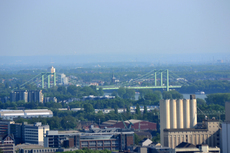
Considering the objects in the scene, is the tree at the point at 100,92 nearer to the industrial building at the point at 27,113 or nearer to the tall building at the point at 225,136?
the industrial building at the point at 27,113

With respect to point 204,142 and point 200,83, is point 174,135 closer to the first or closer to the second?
point 204,142

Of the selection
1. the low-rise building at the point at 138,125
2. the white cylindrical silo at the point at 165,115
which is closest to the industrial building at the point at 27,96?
the low-rise building at the point at 138,125

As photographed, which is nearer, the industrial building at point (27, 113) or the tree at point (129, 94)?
the industrial building at point (27, 113)

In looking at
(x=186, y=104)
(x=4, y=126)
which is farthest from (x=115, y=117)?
(x=186, y=104)

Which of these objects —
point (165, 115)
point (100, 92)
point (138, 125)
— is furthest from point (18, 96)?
point (165, 115)

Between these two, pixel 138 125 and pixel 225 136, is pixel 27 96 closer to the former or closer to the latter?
pixel 138 125
